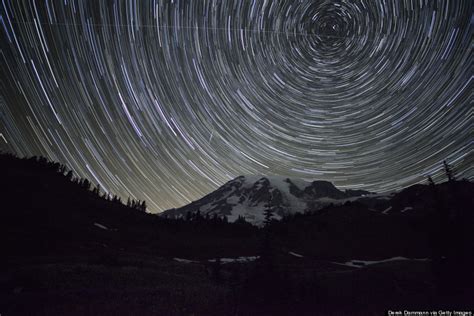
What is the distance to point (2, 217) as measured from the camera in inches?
1575

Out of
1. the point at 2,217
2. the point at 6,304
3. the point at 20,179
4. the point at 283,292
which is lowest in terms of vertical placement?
the point at 6,304

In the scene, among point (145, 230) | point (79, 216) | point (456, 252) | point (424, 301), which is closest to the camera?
point (424, 301)

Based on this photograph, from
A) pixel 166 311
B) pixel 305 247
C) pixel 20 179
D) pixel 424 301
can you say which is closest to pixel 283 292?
pixel 166 311

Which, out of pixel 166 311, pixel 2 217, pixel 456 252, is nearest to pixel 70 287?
pixel 166 311

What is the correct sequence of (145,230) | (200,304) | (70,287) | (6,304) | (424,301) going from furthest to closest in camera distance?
(145,230), (424,301), (70,287), (200,304), (6,304)

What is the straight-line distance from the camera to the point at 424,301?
14.9 metres

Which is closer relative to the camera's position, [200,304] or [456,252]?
[200,304]

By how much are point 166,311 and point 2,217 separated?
43.8 metres

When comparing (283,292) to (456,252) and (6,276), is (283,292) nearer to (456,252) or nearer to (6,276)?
(456,252)

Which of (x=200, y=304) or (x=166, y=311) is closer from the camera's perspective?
(x=166, y=311)

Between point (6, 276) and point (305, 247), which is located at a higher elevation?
point (305, 247)

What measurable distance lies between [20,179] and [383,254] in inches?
2971

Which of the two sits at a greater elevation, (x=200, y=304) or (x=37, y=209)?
(x=37, y=209)

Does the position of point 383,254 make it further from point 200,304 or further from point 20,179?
point 20,179
